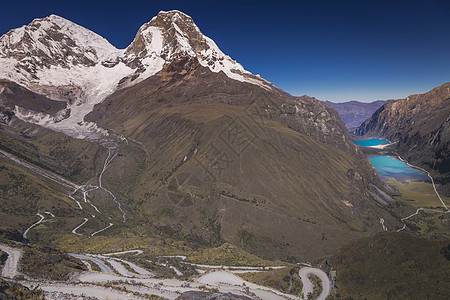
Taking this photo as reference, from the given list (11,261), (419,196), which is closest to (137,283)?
(11,261)

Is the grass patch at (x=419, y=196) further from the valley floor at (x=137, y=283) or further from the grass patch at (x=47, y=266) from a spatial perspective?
the grass patch at (x=47, y=266)

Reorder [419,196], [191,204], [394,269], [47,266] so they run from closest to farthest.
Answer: [47,266] → [394,269] → [191,204] → [419,196]

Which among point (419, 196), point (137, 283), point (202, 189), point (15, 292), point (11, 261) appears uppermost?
point (15, 292)

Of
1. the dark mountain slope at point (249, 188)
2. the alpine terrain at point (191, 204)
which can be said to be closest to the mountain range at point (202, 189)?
the dark mountain slope at point (249, 188)

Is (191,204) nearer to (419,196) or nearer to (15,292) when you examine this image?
(15,292)

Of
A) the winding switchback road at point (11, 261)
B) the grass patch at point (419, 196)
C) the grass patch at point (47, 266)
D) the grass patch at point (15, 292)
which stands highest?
the grass patch at point (15, 292)

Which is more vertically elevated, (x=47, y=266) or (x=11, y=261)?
(x=11, y=261)

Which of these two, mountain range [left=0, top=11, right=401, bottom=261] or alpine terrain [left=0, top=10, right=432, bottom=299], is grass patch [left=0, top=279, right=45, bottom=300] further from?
mountain range [left=0, top=11, right=401, bottom=261]

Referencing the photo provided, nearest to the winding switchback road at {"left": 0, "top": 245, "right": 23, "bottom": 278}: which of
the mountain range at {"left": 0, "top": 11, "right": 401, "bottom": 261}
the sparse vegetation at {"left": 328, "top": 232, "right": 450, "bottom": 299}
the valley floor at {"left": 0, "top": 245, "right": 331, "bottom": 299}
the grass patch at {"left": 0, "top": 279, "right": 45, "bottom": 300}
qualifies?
the valley floor at {"left": 0, "top": 245, "right": 331, "bottom": 299}

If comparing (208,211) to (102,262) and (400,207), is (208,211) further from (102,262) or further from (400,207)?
(400,207)

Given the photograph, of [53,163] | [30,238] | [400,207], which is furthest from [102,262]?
[400,207]

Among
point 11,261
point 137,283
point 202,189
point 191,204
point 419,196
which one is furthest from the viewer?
point 419,196
